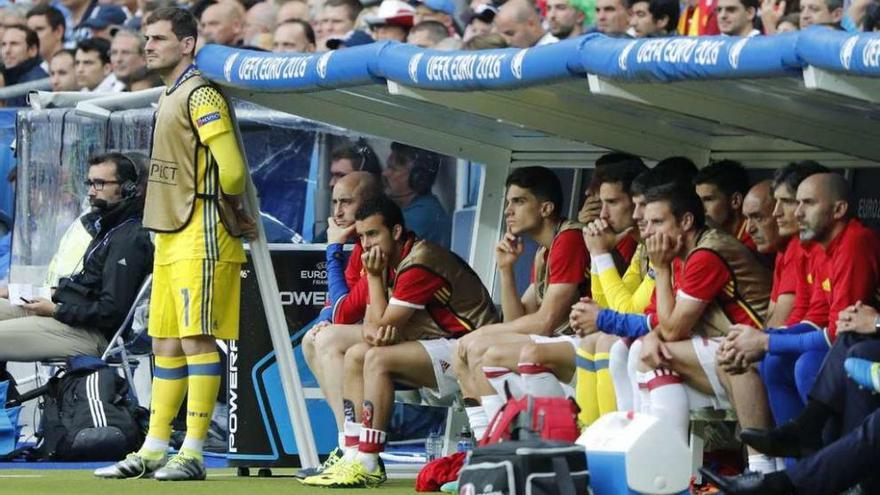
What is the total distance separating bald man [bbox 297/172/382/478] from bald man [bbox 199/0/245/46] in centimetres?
448

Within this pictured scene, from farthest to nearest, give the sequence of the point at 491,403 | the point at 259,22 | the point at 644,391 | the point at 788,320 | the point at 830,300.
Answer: the point at 259,22 < the point at 491,403 < the point at 644,391 < the point at 788,320 < the point at 830,300

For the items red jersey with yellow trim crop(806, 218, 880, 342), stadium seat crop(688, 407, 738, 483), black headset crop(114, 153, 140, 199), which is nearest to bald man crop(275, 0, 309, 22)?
black headset crop(114, 153, 140, 199)

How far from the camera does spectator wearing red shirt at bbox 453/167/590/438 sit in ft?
30.1

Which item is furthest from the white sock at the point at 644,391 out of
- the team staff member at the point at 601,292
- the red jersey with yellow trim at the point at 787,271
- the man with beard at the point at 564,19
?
the man with beard at the point at 564,19

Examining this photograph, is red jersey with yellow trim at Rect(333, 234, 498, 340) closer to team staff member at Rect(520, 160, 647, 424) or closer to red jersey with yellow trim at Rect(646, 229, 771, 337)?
team staff member at Rect(520, 160, 647, 424)

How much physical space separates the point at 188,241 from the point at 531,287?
1.71 meters

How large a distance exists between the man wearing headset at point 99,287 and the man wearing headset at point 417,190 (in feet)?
5.16

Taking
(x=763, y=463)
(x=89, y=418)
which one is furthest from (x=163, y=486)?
(x=763, y=463)

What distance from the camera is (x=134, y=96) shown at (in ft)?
42.6

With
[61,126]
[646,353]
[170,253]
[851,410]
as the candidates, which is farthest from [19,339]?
[851,410]

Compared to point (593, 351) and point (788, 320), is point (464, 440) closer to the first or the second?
point (593, 351)

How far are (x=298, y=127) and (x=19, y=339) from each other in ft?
7.21

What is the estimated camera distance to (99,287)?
1237cm

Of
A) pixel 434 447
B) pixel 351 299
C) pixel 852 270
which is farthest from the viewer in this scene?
pixel 434 447
